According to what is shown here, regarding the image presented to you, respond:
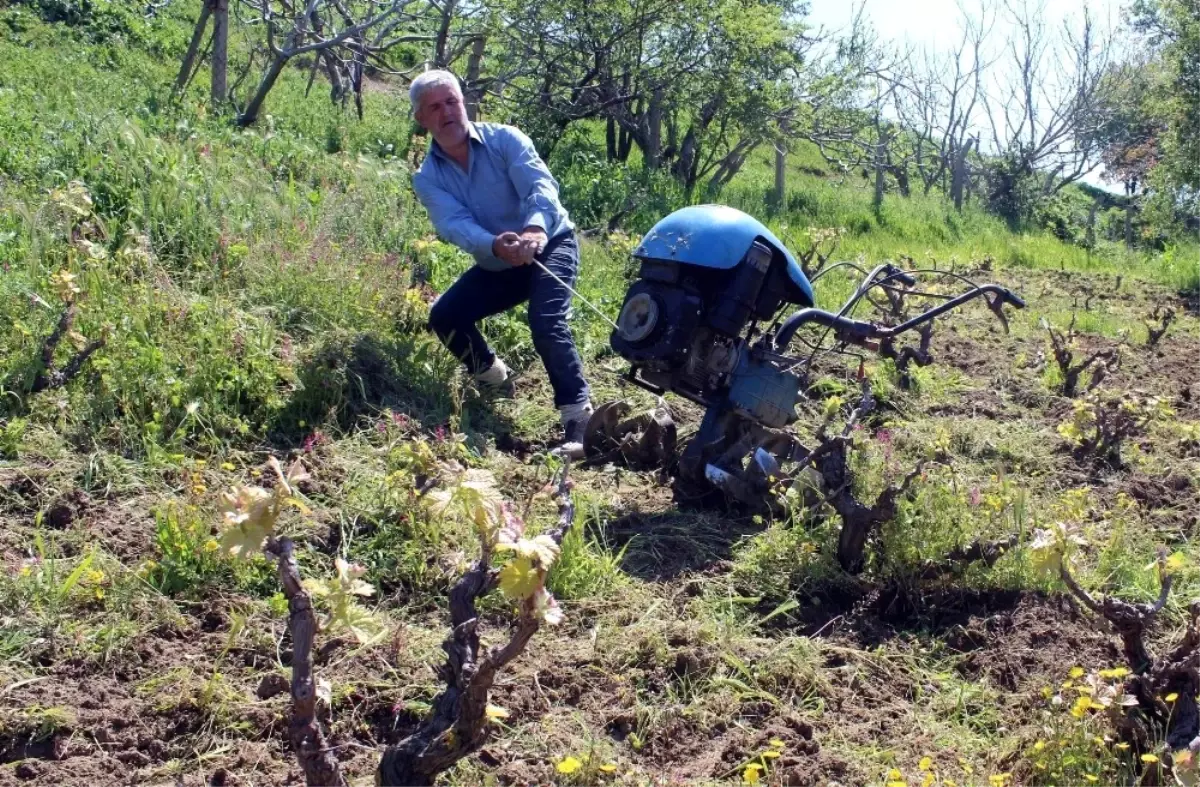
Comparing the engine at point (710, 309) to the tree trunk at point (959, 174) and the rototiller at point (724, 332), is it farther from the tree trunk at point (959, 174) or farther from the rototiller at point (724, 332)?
the tree trunk at point (959, 174)

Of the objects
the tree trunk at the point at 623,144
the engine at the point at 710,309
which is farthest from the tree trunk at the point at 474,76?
the engine at the point at 710,309

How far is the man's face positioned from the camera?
181 inches

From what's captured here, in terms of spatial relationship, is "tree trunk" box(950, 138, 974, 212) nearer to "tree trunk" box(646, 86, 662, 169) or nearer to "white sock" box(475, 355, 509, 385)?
"tree trunk" box(646, 86, 662, 169)

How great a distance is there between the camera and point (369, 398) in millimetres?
4574

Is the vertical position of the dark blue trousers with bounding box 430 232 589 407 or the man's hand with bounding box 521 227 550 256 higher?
the man's hand with bounding box 521 227 550 256

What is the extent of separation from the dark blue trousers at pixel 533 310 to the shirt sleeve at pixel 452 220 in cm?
23

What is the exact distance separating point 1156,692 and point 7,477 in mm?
3492

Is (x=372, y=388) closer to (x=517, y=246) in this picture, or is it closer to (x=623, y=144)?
(x=517, y=246)

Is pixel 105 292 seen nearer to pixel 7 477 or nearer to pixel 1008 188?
pixel 7 477

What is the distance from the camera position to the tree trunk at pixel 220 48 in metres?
8.40

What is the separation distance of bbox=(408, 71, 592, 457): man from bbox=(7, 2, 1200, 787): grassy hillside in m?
0.25

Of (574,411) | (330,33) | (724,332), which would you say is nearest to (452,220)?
(574,411)

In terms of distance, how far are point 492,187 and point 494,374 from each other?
0.87m

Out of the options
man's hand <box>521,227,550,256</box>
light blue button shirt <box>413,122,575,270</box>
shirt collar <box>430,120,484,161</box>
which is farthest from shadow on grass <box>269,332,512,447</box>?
shirt collar <box>430,120,484,161</box>
